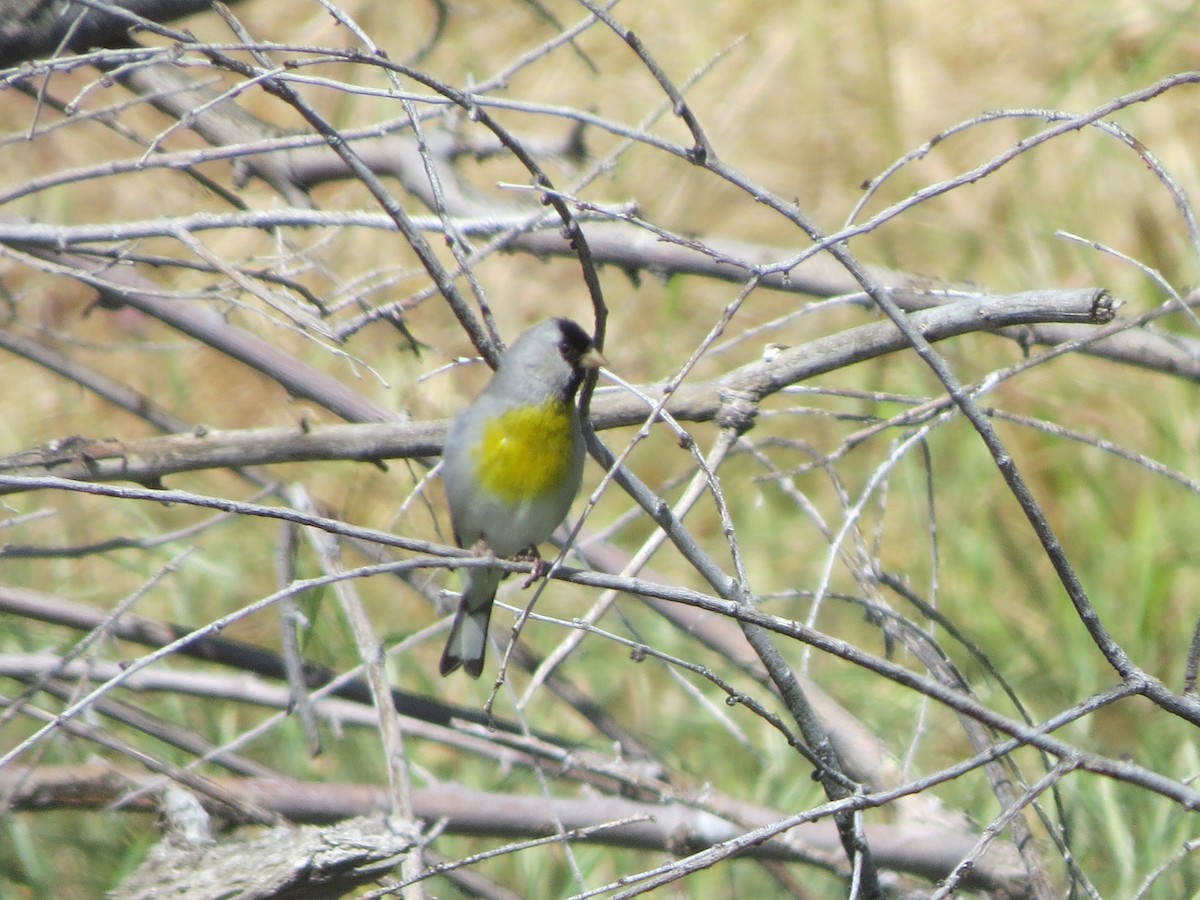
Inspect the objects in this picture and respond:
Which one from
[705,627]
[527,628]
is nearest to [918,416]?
[705,627]

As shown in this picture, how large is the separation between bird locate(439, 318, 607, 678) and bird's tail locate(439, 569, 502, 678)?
0.89ft

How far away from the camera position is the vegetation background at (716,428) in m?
3.63

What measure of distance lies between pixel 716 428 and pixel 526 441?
131 cm

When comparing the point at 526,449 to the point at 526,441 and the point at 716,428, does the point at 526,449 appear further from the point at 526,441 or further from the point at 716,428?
the point at 716,428

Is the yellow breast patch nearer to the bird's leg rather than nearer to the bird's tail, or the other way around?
the bird's leg

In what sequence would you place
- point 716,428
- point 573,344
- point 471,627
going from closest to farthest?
point 573,344
point 471,627
point 716,428

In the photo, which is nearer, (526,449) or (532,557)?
(526,449)

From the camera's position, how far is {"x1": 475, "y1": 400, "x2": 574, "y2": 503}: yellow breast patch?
293cm

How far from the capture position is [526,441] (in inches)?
116

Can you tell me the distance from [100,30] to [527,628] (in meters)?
2.51

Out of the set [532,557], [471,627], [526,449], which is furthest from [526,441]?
[471,627]

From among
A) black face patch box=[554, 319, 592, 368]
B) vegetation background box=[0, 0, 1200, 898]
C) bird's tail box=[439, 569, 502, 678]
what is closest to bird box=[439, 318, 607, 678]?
black face patch box=[554, 319, 592, 368]

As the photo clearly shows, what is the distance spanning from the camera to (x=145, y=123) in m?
6.96

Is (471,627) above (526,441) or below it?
below
